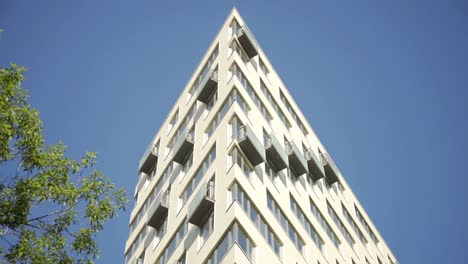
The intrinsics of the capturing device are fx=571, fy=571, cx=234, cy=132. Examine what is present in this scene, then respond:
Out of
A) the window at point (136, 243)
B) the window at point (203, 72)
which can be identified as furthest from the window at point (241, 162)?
the window at point (203, 72)

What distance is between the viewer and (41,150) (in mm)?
19312

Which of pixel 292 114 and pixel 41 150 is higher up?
pixel 292 114

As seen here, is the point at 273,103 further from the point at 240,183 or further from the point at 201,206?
the point at 201,206

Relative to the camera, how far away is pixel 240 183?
107ft

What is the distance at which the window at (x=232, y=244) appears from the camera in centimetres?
2886

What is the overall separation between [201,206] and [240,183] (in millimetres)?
2616

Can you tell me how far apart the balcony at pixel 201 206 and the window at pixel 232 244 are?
3212 mm

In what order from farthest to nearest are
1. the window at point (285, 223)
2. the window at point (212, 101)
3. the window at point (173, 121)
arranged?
the window at point (173, 121), the window at point (212, 101), the window at point (285, 223)

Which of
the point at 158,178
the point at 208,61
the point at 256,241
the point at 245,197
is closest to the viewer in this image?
the point at 256,241

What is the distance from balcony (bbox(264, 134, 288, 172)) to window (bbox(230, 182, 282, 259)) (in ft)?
20.8

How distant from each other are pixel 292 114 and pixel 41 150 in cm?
3350

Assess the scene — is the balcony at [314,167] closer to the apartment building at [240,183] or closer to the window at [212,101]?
the apartment building at [240,183]

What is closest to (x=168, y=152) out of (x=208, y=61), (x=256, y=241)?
(x=208, y=61)

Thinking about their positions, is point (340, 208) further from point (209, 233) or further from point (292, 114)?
point (209, 233)
